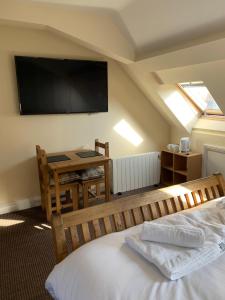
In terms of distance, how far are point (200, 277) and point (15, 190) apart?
2705 millimetres

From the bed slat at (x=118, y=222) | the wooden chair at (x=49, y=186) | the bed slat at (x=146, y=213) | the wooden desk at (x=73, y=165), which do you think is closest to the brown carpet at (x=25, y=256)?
the wooden chair at (x=49, y=186)

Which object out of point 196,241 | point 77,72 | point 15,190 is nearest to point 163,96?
point 77,72

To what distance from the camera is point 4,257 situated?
231 centimetres

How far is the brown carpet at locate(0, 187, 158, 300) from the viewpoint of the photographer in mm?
1917

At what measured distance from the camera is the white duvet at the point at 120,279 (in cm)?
98

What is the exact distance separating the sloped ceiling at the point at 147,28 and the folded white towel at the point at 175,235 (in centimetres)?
157

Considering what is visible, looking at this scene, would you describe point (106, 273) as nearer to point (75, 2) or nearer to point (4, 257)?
point (4, 257)

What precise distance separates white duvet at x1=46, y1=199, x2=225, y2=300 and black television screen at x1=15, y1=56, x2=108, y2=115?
219cm

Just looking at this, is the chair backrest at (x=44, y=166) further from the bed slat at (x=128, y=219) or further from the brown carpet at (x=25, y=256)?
the bed slat at (x=128, y=219)

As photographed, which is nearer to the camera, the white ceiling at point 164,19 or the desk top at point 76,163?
the white ceiling at point 164,19

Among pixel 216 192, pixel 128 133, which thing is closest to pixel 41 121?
pixel 128 133

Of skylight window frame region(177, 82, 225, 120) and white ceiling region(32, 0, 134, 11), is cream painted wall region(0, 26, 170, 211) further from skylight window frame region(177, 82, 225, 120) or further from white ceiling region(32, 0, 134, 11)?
white ceiling region(32, 0, 134, 11)

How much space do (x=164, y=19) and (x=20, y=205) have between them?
2.78 metres

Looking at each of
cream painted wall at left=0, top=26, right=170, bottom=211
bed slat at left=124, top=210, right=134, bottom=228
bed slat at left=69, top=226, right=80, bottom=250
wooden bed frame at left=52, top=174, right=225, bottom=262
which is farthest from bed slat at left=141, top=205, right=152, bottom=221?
cream painted wall at left=0, top=26, right=170, bottom=211
